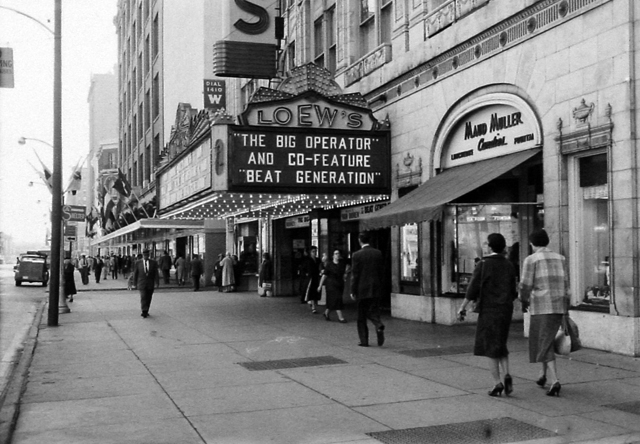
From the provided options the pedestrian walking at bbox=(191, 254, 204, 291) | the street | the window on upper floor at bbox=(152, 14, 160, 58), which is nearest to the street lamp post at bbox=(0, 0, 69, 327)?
the street

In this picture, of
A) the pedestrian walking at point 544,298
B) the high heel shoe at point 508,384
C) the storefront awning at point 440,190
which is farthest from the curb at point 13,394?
the storefront awning at point 440,190

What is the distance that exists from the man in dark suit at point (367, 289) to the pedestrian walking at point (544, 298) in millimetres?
4100

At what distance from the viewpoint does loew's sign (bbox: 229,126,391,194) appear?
54.0ft

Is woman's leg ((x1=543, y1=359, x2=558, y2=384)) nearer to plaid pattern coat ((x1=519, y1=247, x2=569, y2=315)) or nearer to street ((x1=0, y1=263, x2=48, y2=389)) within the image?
plaid pattern coat ((x1=519, y1=247, x2=569, y2=315))

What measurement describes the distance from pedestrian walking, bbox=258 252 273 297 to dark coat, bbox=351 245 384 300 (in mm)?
14428

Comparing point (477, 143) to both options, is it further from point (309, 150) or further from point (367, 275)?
point (367, 275)

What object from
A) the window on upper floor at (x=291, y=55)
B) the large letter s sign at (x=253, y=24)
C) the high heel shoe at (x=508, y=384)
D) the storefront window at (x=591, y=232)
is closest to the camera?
the high heel shoe at (x=508, y=384)

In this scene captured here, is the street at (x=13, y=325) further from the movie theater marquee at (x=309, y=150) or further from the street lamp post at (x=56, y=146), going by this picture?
the movie theater marquee at (x=309, y=150)

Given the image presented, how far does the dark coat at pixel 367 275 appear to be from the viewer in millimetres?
12148

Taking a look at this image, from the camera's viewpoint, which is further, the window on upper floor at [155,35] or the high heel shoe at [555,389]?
the window on upper floor at [155,35]

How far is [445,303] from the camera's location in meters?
15.6

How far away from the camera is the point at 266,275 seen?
87.8 ft

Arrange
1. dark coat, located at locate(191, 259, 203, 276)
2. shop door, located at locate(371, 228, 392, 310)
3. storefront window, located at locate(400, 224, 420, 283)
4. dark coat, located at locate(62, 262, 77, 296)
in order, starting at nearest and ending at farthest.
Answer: storefront window, located at locate(400, 224, 420, 283) → shop door, located at locate(371, 228, 392, 310) → dark coat, located at locate(62, 262, 77, 296) → dark coat, located at locate(191, 259, 203, 276)

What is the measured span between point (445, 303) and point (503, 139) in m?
3.67
